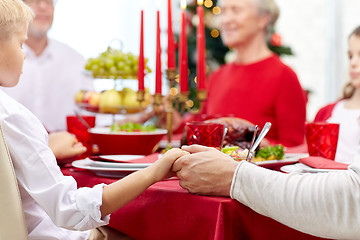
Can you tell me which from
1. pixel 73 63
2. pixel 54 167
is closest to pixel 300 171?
pixel 54 167

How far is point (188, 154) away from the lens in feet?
3.37

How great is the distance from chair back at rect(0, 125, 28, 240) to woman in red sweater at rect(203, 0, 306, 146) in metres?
1.70

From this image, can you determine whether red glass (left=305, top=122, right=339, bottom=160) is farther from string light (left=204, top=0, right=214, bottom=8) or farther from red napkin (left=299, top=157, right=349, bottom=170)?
string light (left=204, top=0, right=214, bottom=8)

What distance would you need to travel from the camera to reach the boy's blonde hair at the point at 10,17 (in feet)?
3.25

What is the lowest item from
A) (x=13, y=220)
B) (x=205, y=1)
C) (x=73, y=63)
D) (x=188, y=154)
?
(x=13, y=220)

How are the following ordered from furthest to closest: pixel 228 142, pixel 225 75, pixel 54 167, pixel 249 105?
1. pixel 225 75
2. pixel 249 105
3. pixel 228 142
4. pixel 54 167

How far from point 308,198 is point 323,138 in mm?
489

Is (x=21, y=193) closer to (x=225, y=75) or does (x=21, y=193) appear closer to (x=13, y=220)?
(x=13, y=220)

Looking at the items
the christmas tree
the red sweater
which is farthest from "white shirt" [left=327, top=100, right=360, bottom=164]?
the christmas tree

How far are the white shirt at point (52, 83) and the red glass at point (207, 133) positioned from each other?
5.11ft

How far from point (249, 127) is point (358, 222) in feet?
1.71

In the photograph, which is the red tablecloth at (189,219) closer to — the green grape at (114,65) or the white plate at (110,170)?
the white plate at (110,170)

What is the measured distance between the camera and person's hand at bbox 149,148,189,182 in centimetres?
100

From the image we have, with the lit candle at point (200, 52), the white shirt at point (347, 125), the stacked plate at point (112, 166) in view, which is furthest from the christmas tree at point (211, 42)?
the stacked plate at point (112, 166)
